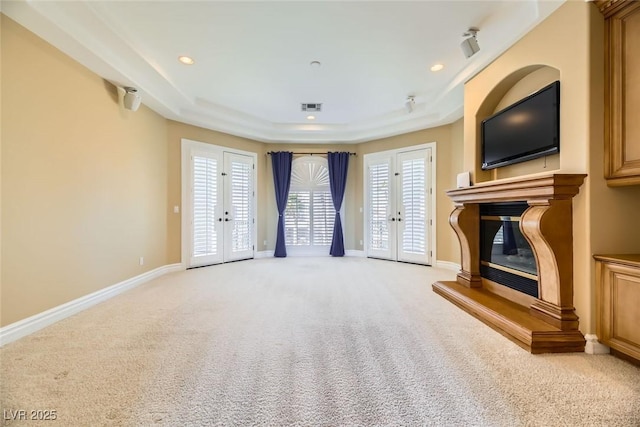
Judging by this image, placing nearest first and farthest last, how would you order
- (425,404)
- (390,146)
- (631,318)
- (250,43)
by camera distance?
(425,404) → (631,318) → (250,43) → (390,146)

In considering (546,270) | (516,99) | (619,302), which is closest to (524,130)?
(516,99)

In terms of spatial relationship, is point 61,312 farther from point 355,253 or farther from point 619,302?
point 355,253

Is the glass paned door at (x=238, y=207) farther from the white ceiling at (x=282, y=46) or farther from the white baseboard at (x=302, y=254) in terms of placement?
the white ceiling at (x=282, y=46)

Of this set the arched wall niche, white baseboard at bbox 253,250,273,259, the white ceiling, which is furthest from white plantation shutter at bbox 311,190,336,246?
the arched wall niche

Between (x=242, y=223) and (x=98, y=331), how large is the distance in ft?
11.9

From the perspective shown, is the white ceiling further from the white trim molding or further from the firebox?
the white trim molding

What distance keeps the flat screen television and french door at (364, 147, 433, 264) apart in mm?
2104

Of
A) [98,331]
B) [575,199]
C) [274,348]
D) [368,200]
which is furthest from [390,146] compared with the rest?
[98,331]

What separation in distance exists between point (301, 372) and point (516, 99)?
3.48 m

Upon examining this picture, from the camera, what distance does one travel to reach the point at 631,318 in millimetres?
1895

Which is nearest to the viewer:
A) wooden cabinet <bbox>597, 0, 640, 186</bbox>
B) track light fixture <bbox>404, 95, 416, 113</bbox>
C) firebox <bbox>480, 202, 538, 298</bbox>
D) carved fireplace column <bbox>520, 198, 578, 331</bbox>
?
wooden cabinet <bbox>597, 0, 640, 186</bbox>

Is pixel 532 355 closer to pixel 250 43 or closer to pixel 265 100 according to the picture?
pixel 250 43

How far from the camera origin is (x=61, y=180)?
2822 millimetres

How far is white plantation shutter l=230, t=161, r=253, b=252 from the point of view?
5.82 m
